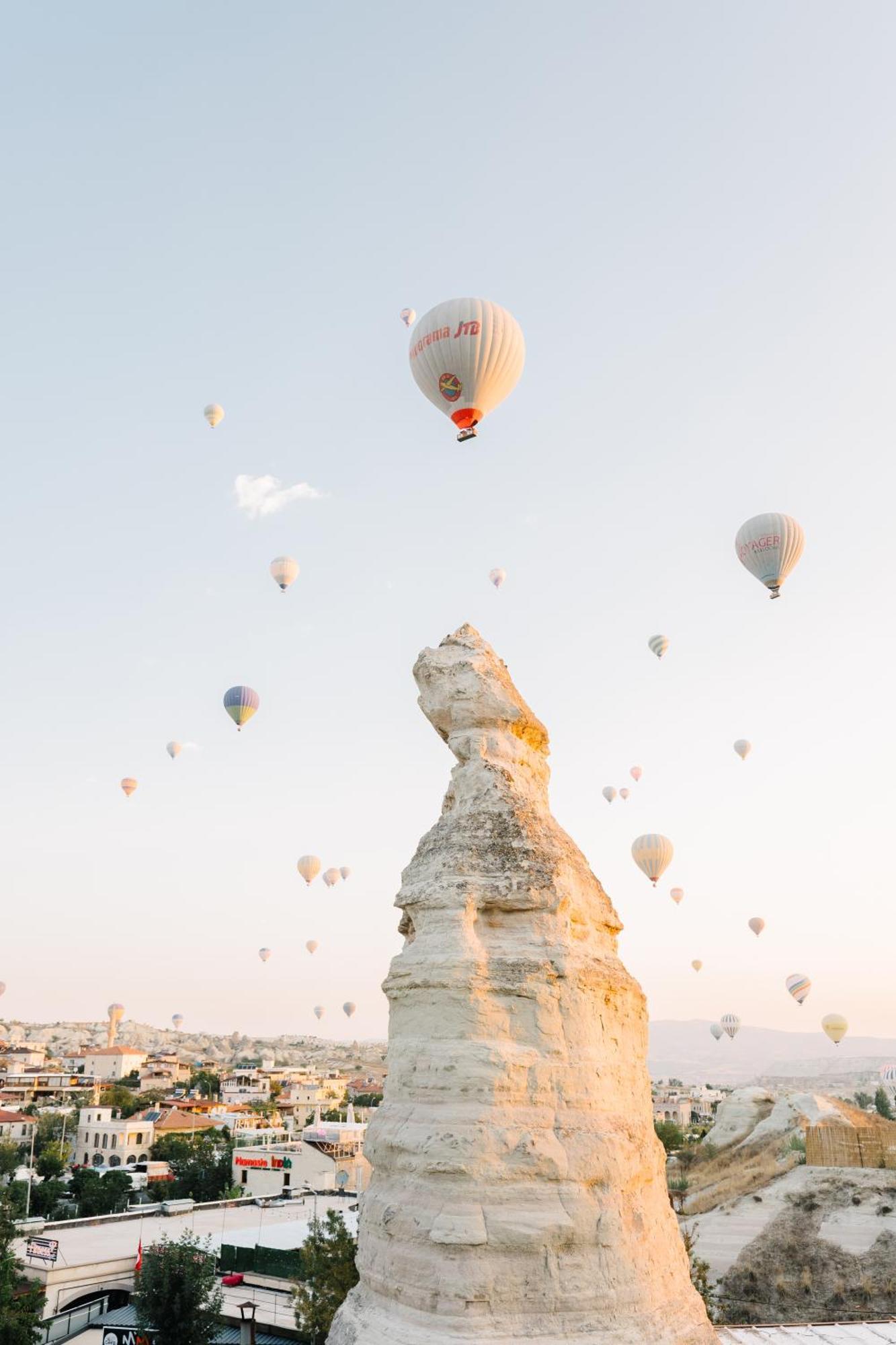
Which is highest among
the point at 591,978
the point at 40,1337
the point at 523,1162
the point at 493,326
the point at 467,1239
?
the point at 493,326

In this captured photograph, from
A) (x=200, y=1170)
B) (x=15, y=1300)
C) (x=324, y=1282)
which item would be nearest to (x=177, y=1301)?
(x=15, y=1300)

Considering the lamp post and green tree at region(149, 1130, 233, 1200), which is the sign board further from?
green tree at region(149, 1130, 233, 1200)

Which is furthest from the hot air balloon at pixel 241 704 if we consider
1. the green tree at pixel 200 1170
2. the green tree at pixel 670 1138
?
the green tree at pixel 670 1138

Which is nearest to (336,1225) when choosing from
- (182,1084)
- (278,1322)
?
(278,1322)

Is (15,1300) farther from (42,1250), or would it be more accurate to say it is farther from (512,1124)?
(512,1124)

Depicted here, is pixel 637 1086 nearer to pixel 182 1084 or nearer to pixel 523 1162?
pixel 523 1162

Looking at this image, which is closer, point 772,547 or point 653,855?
point 772,547
